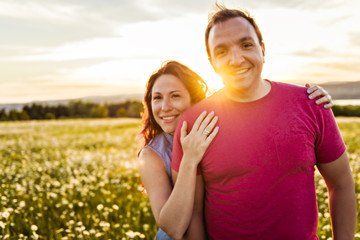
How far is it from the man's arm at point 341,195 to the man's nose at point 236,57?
1107 millimetres

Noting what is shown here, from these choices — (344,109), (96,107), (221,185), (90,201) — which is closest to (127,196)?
(90,201)

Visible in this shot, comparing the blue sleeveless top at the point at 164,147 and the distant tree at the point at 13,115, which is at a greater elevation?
the blue sleeveless top at the point at 164,147

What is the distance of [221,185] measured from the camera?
2.64 metres

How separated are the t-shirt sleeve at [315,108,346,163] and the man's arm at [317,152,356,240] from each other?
0.27 feet

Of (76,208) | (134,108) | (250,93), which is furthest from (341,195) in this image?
(134,108)

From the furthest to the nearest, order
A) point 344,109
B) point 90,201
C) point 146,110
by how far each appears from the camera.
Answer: point 344,109 → point 90,201 → point 146,110

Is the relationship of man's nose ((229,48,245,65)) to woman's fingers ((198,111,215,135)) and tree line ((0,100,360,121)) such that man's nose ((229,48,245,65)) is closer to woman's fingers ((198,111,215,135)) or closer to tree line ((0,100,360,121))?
woman's fingers ((198,111,215,135))

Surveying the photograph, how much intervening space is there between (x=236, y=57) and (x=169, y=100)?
964 mm

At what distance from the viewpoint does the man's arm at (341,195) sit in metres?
2.78

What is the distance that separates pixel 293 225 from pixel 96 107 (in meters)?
106

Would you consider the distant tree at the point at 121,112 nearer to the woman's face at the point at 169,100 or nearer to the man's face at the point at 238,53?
the woman's face at the point at 169,100

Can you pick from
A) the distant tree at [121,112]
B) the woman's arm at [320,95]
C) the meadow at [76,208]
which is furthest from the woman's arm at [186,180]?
the distant tree at [121,112]

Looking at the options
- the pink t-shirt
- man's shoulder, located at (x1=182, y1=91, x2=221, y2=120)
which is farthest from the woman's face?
the pink t-shirt

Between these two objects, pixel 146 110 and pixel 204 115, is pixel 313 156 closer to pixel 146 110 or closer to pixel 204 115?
pixel 204 115
